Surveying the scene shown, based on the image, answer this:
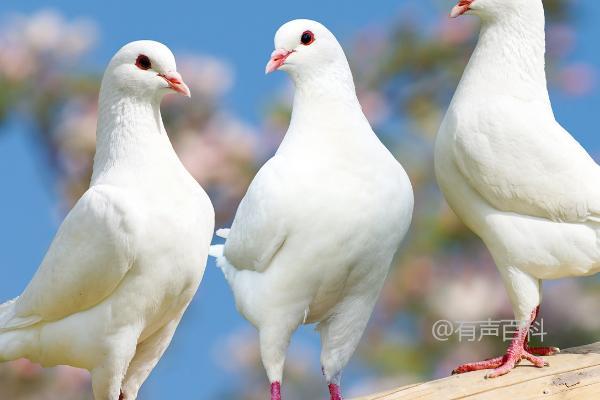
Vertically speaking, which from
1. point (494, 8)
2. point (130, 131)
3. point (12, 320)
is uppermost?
point (494, 8)

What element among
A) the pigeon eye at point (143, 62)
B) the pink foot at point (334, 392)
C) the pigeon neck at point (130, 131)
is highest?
the pigeon eye at point (143, 62)

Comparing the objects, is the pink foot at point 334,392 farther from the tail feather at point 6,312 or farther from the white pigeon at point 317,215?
the tail feather at point 6,312

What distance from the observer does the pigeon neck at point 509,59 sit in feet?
16.7

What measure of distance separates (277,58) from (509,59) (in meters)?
1.20

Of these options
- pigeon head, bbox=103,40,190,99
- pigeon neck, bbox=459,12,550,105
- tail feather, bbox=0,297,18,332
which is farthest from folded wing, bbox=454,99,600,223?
tail feather, bbox=0,297,18,332

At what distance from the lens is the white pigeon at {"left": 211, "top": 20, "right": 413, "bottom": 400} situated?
178 inches

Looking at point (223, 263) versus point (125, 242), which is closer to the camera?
point (125, 242)

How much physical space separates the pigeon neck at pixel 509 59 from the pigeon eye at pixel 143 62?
4.98 ft

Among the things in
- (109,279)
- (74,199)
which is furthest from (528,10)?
(74,199)

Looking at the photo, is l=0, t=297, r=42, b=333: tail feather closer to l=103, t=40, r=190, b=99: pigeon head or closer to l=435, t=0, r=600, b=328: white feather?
l=103, t=40, r=190, b=99: pigeon head

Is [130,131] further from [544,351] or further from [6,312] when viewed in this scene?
[544,351]

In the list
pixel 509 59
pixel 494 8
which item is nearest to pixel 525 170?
pixel 509 59

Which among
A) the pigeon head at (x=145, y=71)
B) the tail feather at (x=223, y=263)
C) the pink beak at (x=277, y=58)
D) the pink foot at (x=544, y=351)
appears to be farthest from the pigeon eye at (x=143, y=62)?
the pink foot at (x=544, y=351)

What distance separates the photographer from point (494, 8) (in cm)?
510
